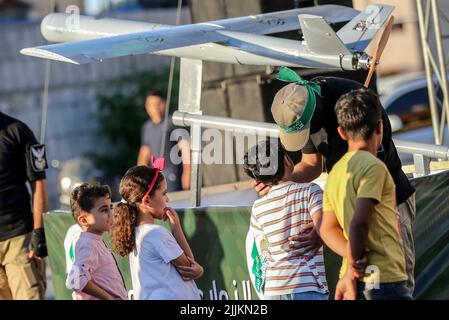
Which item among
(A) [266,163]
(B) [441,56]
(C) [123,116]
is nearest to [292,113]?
(A) [266,163]

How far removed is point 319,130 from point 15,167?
3143 mm

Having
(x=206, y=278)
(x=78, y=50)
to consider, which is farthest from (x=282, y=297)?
(x=78, y=50)

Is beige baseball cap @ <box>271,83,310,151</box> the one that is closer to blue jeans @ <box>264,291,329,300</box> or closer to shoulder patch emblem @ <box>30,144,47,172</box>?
blue jeans @ <box>264,291,329,300</box>

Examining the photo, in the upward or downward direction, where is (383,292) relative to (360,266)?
downward

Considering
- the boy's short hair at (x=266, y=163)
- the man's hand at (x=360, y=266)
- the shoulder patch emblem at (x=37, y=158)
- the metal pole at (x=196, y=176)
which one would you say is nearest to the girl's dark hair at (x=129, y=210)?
the boy's short hair at (x=266, y=163)

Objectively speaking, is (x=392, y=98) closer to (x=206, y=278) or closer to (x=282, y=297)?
(x=206, y=278)

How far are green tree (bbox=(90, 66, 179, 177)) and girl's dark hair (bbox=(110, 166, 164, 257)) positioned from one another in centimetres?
1908

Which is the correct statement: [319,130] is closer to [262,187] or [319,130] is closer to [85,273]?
[262,187]

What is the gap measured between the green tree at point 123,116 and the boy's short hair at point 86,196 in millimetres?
18567

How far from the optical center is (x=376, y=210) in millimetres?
4695

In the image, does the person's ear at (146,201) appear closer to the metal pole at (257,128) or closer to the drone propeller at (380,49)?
the metal pole at (257,128)

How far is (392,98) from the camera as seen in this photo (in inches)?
605

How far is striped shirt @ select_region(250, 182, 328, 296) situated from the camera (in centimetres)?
532

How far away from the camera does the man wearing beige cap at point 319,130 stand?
5.27 meters
